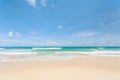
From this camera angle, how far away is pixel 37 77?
3.77 m

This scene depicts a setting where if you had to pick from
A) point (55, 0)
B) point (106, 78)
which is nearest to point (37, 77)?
point (106, 78)

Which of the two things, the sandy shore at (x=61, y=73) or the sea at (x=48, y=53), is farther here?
the sea at (x=48, y=53)

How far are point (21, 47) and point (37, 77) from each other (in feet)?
50.5

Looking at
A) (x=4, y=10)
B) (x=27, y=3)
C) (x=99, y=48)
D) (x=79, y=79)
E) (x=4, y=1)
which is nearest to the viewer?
(x=79, y=79)

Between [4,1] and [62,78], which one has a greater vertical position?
[4,1]

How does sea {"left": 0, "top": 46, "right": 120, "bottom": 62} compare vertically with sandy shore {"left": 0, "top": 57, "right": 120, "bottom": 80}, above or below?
above

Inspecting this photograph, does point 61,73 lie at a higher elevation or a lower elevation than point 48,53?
lower

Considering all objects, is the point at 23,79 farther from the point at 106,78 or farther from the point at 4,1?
the point at 4,1

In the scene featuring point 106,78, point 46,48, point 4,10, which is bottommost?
point 106,78

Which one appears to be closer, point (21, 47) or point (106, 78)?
point (106, 78)

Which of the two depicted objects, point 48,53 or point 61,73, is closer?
point 61,73

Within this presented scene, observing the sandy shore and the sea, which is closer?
the sandy shore

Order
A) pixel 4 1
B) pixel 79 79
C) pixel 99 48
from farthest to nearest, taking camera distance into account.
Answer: pixel 99 48, pixel 4 1, pixel 79 79

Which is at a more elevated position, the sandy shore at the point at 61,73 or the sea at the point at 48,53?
the sea at the point at 48,53
